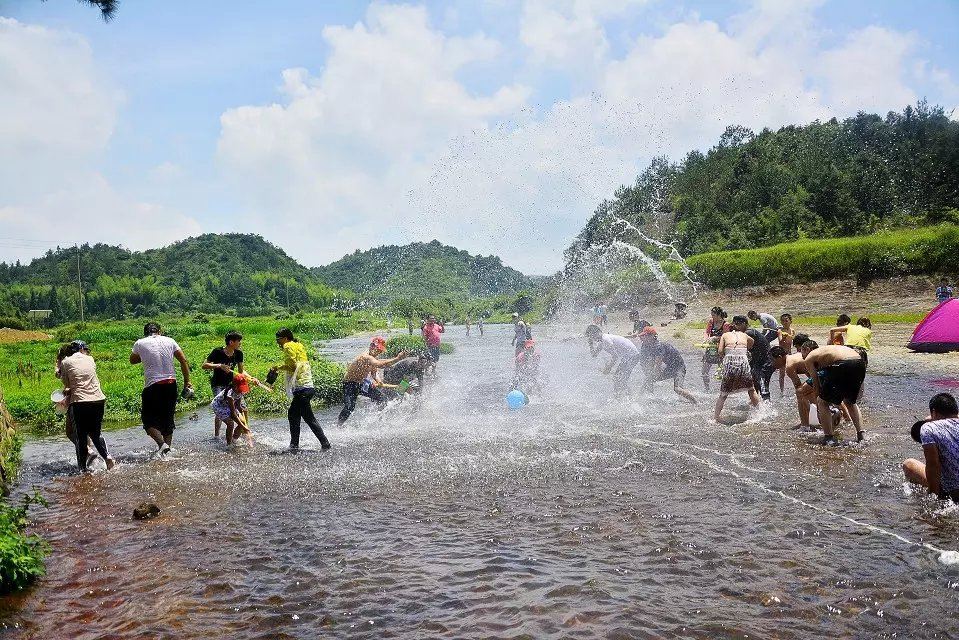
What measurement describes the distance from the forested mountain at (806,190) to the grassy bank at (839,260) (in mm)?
10654

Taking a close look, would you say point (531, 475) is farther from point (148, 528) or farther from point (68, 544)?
point (68, 544)

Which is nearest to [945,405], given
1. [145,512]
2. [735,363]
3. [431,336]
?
[735,363]

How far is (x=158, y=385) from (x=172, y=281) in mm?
148812

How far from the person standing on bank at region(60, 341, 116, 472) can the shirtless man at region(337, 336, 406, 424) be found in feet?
12.8

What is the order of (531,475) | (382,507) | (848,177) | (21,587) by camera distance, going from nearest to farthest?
(21,587) → (382,507) → (531,475) → (848,177)

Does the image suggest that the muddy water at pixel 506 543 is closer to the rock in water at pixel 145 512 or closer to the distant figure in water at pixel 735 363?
the rock in water at pixel 145 512

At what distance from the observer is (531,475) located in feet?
28.1

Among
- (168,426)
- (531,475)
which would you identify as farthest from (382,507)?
(168,426)

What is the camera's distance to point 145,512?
712 cm

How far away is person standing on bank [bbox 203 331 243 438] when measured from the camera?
36.7ft

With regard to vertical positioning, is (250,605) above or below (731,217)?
below

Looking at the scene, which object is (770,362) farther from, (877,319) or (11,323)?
(11,323)

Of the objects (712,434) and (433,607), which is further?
(712,434)

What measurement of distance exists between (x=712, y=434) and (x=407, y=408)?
6.52 metres
